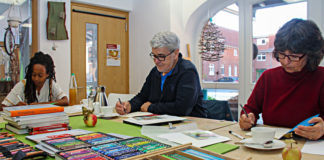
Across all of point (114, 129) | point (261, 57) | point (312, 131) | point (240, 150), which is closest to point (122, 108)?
point (114, 129)

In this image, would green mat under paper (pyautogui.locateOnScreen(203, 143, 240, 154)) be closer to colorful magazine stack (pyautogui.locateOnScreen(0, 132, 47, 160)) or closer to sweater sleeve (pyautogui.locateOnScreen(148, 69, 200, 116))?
colorful magazine stack (pyautogui.locateOnScreen(0, 132, 47, 160))

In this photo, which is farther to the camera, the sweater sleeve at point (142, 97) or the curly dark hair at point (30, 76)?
the curly dark hair at point (30, 76)

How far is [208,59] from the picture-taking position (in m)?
3.84

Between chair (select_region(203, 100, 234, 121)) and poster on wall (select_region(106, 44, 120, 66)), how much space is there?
2.50m

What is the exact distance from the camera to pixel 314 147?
106 centimetres

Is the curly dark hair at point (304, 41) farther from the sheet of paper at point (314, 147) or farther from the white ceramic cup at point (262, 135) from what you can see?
the white ceramic cup at point (262, 135)

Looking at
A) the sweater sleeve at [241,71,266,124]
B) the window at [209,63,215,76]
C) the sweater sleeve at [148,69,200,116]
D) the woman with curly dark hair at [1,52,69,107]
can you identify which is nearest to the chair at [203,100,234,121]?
the sweater sleeve at [148,69,200,116]

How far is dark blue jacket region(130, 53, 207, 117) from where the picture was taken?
1.90 metres

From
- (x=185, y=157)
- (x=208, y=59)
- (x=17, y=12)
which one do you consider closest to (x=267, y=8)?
(x=208, y=59)

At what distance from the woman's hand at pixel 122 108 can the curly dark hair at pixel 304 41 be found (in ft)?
3.80

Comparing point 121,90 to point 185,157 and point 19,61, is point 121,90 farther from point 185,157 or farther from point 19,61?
point 185,157

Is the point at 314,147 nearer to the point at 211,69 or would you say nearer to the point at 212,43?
the point at 212,43

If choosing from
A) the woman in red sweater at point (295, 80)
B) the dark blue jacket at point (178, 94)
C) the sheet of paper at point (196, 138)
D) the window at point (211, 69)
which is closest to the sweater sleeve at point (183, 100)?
the dark blue jacket at point (178, 94)

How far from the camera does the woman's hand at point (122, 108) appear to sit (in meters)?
1.99
